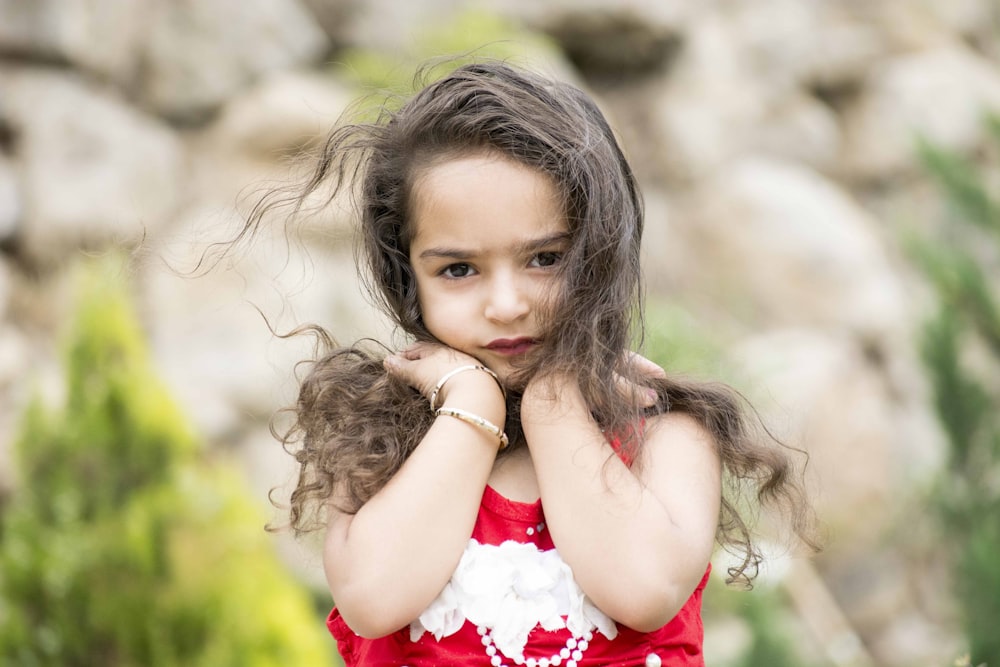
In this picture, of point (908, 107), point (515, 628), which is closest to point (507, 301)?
point (515, 628)

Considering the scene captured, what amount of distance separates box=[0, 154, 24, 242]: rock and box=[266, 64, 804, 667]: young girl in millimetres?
6609

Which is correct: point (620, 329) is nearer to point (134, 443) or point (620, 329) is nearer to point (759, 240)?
point (134, 443)

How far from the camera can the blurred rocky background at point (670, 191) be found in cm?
732

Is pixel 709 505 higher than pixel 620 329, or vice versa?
pixel 620 329

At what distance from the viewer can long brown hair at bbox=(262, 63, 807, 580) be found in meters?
1.67

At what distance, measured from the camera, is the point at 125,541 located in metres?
4.02

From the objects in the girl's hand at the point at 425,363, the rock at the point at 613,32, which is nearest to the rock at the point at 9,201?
the rock at the point at 613,32

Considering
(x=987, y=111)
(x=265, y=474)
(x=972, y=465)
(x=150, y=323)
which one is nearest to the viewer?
(x=972, y=465)

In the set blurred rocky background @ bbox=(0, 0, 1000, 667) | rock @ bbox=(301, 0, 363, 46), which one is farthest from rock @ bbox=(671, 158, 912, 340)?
rock @ bbox=(301, 0, 363, 46)

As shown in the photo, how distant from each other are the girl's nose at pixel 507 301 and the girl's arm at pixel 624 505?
10 cm

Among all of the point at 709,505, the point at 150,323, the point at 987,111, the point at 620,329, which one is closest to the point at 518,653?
the point at 709,505

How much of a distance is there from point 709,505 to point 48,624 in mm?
3149

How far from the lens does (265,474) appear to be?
7301 millimetres

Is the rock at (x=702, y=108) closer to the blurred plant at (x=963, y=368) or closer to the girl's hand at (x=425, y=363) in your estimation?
the blurred plant at (x=963, y=368)
